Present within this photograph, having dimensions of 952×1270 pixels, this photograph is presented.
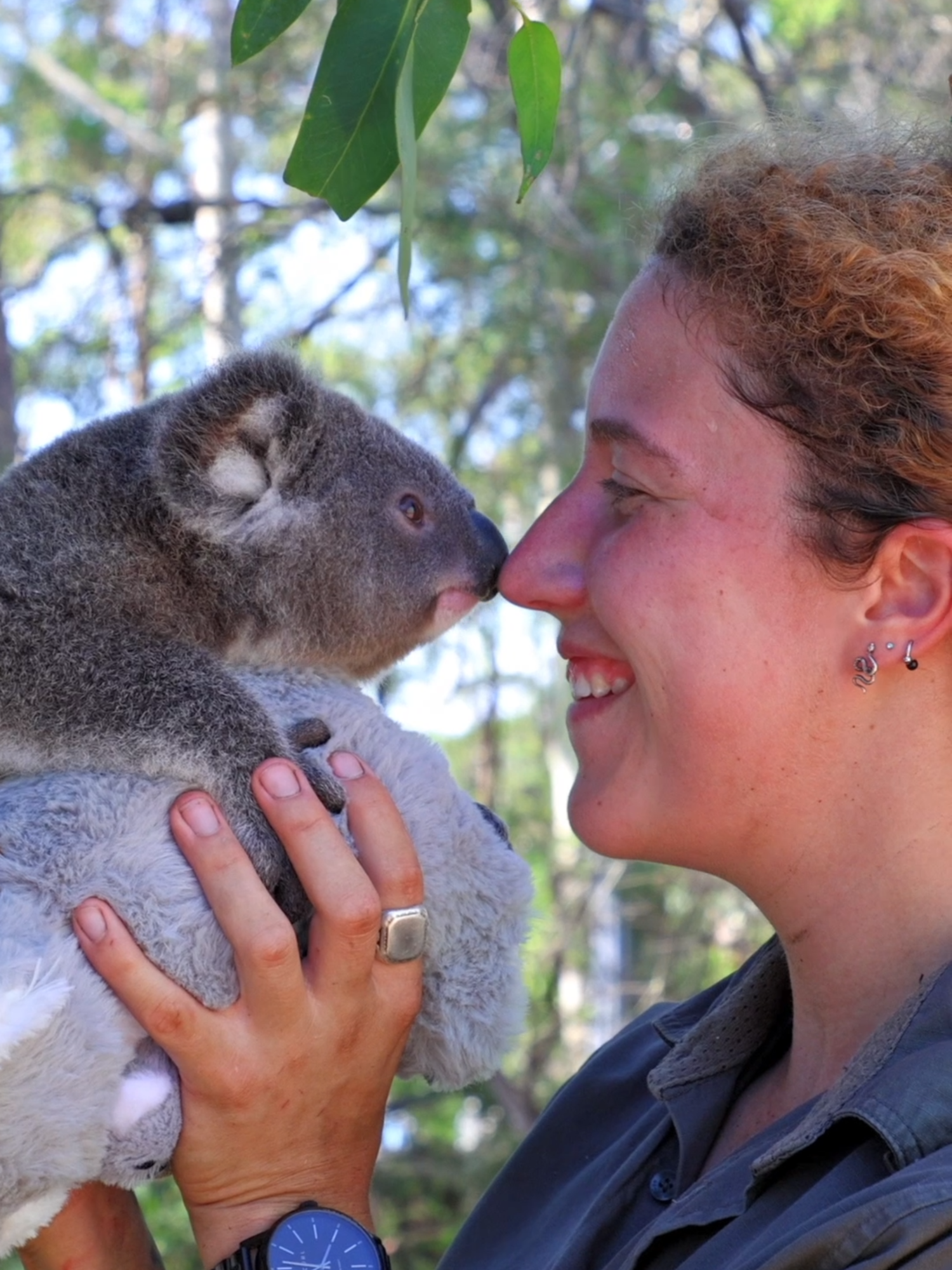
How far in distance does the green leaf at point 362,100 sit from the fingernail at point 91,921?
0.72 meters

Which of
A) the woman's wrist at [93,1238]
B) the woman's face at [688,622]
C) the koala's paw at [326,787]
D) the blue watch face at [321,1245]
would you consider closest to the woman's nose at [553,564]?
the woman's face at [688,622]

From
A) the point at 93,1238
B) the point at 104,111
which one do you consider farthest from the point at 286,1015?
the point at 104,111

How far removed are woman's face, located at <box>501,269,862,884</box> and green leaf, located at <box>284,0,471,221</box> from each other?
40 centimetres

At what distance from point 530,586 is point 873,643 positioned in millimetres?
433

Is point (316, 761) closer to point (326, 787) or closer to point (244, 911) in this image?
point (326, 787)

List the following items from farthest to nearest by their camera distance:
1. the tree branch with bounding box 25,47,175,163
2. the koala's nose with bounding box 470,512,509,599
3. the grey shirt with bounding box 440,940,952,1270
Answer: the tree branch with bounding box 25,47,175,163 → the koala's nose with bounding box 470,512,509,599 → the grey shirt with bounding box 440,940,952,1270

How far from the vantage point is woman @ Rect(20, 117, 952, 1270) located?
4.63ft

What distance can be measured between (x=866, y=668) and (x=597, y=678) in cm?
33

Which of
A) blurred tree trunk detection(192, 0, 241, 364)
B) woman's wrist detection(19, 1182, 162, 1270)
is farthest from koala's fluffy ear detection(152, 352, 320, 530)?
blurred tree trunk detection(192, 0, 241, 364)

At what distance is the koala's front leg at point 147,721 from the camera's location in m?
1.64

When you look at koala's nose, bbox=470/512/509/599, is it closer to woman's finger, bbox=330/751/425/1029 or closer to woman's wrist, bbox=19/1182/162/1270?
woman's finger, bbox=330/751/425/1029

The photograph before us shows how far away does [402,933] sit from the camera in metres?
1.51

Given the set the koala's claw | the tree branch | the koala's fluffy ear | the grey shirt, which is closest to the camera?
the grey shirt

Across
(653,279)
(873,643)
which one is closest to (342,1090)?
(873,643)
